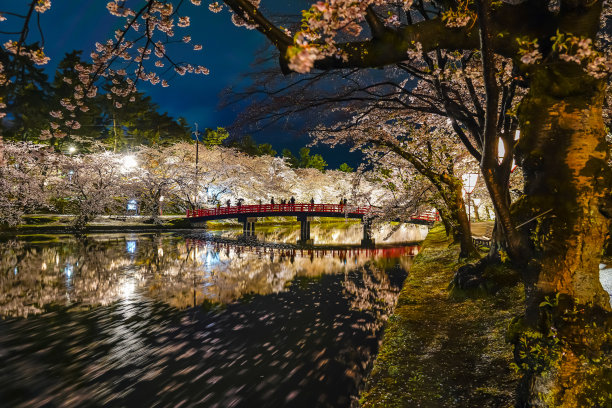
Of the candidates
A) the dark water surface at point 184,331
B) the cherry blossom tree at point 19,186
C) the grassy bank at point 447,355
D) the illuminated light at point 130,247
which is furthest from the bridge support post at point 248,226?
the grassy bank at point 447,355

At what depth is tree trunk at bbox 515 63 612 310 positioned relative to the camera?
2.91 metres

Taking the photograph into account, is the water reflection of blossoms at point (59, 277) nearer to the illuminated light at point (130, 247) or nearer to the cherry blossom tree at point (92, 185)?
the illuminated light at point (130, 247)

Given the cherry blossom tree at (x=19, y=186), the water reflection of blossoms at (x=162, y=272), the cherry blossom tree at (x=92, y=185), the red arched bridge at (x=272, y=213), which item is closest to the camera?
the water reflection of blossoms at (x=162, y=272)

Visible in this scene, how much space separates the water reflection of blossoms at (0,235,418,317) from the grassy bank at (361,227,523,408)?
358 cm

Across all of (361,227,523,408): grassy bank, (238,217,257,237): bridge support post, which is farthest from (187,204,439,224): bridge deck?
(361,227,523,408): grassy bank

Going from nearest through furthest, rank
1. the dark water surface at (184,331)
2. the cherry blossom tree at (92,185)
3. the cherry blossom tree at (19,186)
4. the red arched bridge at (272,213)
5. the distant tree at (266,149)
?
the dark water surface at (184,331), the cherry blossom tree at (19,186), the cherry blossom tree at (92,185), the red arched bridge at (272,213), the distant tree at (266,149)

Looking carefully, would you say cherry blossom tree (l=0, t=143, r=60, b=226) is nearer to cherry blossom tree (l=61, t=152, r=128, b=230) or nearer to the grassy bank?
cherry blossom tree (l=61, t=152, r=128, b=230)

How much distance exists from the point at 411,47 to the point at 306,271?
13.6 meters

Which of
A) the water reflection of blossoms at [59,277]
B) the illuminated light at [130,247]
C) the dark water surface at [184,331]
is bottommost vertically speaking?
the dark water surface at [184,331]

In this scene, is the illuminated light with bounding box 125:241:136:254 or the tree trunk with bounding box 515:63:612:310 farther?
the illuminated light with bounding box 125:241:136:254

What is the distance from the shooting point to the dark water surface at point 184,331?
18.9 ft

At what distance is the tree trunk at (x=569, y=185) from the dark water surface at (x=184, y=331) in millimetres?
4144

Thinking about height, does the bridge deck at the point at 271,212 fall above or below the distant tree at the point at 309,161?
below

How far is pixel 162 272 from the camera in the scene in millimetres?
14477
